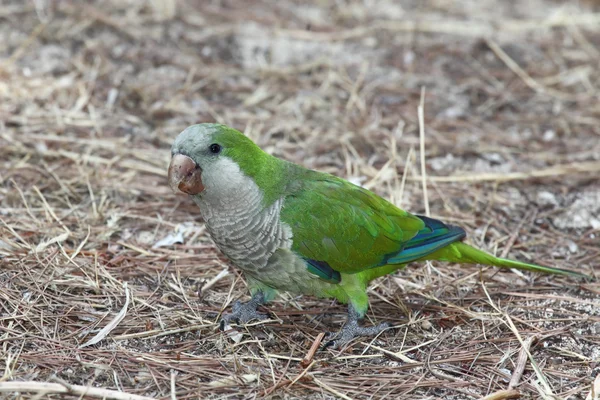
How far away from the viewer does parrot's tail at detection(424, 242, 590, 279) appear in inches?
167

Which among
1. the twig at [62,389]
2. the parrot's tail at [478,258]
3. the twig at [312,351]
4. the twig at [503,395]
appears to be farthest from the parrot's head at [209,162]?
the twig at [503,395]

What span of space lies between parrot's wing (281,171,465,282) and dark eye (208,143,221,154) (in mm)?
490

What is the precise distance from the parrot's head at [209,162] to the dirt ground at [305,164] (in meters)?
0.77

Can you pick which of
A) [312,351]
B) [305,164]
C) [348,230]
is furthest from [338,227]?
[305,164]

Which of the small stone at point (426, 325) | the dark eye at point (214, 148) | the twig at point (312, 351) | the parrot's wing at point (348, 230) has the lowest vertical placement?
the small stone at point (426, 325)

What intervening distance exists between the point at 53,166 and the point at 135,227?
0.95m

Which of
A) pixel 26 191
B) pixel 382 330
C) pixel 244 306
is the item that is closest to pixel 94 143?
pixel 26 191

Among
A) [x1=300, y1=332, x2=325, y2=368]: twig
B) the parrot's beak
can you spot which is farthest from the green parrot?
[x1=300, y1=332, x2=325, y2=368]: twig

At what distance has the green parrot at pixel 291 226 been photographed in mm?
3666

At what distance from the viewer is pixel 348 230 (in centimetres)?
395

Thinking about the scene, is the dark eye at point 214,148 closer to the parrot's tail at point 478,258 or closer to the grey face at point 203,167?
the grey face at point 203,167

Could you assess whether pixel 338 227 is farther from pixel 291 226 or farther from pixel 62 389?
pixel 62 389

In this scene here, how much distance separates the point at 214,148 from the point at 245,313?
1003 millimetres

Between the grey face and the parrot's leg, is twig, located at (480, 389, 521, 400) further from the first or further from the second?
the grey face
